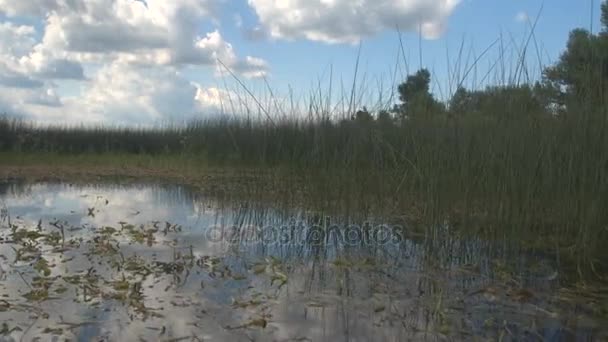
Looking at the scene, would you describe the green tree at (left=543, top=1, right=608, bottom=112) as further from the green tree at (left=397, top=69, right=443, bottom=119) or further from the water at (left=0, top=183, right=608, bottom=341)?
the water at (left=0, top=183, right=608, bottom=341)

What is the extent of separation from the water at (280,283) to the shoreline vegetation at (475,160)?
0.20 metres

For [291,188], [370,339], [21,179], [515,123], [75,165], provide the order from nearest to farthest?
[370,339] < [515,123] < [291,188] < [21,179] < [75,165]

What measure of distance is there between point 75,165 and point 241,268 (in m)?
11.3

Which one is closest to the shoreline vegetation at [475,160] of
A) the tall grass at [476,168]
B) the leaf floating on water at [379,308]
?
the tall grass at [476,168]

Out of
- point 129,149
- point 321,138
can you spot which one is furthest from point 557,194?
point 129,149

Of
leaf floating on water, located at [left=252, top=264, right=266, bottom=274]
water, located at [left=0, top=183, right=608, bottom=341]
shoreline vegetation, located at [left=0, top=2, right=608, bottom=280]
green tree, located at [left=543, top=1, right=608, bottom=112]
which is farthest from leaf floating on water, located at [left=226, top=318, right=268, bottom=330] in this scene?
green tree, located at [left=543, top=1, right=608, bottom=112]

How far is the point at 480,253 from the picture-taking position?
12.4 feet

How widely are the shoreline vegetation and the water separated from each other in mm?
196

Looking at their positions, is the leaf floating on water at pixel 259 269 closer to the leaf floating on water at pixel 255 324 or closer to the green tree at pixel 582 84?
the leaf floating on water at pixel 255 324

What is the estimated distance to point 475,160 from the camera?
372 cm

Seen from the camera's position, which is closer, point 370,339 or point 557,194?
point 370,339

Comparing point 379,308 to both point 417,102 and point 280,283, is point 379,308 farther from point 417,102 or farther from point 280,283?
point 417,102

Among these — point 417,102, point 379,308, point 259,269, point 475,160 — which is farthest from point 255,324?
point 417,102

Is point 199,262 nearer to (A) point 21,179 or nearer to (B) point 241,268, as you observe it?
(B) point 241,268
